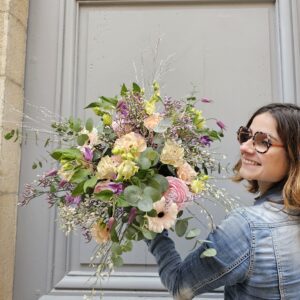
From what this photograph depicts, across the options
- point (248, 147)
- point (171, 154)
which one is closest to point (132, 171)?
point (171, 154)

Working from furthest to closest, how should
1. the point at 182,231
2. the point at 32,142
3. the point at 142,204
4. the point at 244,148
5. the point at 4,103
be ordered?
the point at 32,142 < the point at 4,103 < the point at 244,148 < the point at 182,231 < the point at 142,204

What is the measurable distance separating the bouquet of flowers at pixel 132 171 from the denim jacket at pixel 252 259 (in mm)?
90

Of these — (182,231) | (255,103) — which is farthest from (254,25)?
(182,231)

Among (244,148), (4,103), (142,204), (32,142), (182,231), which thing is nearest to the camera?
(142,204)

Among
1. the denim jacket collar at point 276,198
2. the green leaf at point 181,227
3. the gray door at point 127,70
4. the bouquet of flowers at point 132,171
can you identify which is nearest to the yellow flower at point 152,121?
the bouquet of flowers at point 132,171

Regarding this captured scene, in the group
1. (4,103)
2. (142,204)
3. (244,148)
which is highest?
(4,103)

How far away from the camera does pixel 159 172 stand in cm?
103

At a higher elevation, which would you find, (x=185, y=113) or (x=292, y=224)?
(x=185, y=113)

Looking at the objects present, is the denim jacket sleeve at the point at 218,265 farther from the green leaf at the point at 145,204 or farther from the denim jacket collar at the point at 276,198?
the green leaf at the point at 145,204

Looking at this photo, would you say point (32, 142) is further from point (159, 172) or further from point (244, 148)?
point (244, 148)

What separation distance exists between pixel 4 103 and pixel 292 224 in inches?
48.3

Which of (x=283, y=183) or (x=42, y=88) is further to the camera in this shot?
(x=42, y=88)

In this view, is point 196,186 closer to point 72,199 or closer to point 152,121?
point 152,121

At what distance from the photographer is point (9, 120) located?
167 cm
